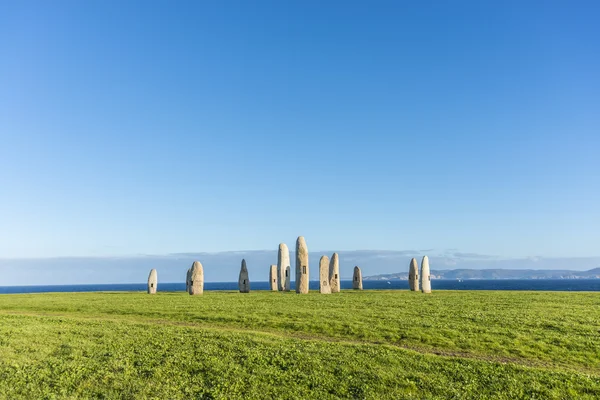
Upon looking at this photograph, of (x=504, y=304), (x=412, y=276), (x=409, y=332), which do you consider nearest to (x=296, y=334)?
(x=409, y=332)

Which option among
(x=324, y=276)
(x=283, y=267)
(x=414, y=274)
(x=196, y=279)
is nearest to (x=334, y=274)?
(x=324, y=276)

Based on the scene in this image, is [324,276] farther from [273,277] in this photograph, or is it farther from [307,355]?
[307,355]

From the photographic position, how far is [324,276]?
147 ft

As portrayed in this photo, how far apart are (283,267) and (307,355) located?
33.7m

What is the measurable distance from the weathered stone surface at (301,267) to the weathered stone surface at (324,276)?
147 cm

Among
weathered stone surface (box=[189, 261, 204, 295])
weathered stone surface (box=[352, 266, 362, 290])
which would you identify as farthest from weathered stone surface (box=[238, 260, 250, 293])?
weathered stone surface (box=[352, 266, 362, 290])

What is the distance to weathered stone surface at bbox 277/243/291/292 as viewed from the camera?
50.0 meters

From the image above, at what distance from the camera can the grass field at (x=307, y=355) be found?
14.3 m

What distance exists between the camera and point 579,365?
16750mm

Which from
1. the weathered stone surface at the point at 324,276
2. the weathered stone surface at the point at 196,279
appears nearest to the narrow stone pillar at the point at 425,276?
the weathered stone surface at the point at 324,276

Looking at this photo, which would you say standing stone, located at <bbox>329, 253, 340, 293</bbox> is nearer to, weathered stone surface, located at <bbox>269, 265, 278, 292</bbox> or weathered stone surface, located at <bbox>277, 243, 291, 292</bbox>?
weathered stone surface, located at <bbox>277, 243, 291, 292</bbox>

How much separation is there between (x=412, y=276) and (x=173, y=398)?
3839 centimetres

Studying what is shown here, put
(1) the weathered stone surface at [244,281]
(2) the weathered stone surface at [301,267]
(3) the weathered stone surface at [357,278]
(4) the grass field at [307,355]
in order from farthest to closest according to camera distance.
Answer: (3) the weathered stone surface at [357,278]
(1) the weathered stone surface at [244,281]
(2) the weathered stone surface at [301,267]
(4) the grass field at [307,355]

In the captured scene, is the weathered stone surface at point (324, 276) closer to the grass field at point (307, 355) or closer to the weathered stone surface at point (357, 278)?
the weathered stone surface at point (357, 278)
